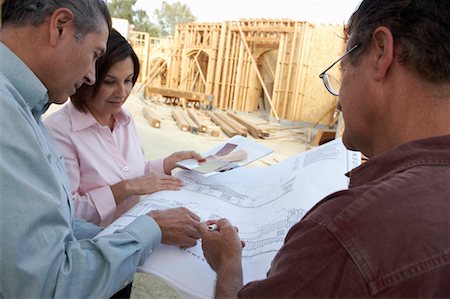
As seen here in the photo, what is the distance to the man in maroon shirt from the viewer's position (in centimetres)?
74

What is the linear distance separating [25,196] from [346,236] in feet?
2.78

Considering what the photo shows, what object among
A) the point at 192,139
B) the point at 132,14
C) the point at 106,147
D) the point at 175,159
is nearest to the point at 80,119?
the point at 106,147

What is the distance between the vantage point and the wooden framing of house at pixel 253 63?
50.2ft

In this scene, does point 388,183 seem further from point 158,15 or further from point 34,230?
point 158,15

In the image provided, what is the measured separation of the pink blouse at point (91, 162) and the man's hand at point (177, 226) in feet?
1.99

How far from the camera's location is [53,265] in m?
1.08

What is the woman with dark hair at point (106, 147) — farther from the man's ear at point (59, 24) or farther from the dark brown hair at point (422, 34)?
the dark brown hair at point (422, 34)

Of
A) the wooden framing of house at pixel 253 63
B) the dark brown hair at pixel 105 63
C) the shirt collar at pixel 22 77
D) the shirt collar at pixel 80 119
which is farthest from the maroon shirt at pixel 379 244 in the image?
the wooden framing of house at pixel 253 63

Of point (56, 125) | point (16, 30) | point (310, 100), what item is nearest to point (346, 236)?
point (16, 30)

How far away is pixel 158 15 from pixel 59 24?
57.3m

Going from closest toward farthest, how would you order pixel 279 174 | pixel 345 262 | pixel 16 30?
pixel 345 262
pixel 16 30
pixel 279 174

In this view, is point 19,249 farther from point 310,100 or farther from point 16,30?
point 310,100

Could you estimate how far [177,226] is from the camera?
1.44m

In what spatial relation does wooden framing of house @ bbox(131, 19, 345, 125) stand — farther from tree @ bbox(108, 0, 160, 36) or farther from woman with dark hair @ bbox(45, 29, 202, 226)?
tree @ bbox(108, 0, 160, 36)
